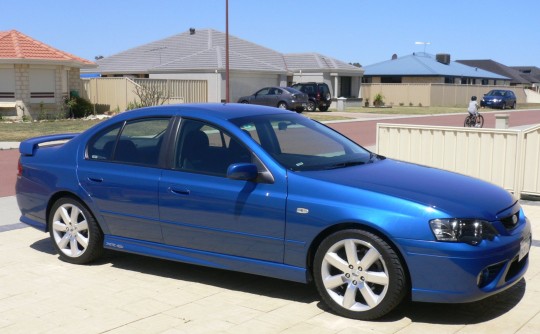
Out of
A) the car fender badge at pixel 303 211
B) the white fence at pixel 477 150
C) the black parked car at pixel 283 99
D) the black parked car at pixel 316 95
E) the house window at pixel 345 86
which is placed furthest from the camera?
the house window at pixel 345 86

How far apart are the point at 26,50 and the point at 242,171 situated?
92.8 feet

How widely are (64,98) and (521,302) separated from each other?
96.2 feet

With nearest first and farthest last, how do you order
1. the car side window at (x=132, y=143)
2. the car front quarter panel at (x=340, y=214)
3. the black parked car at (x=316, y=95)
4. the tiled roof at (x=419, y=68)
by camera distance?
1. the car front quarter panel at (x=340, y=214)
2. the car side window at (x=132, y=143)
3. the black parked car at (x=316, y=95)
4. the tiled roof at (x=419, y=68)

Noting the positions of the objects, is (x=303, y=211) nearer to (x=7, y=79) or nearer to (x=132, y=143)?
(x=132, y=143)

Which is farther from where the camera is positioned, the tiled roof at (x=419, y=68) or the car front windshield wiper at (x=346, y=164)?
the tiled roof at (x=419, y=68)

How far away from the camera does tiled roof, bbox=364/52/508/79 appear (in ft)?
223

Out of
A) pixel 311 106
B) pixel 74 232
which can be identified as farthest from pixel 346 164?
pixel 311 106

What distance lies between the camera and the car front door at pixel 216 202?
5422mm

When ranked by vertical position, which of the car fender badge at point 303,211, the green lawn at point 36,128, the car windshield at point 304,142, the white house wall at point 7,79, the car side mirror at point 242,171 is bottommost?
the green lawn at point 36,128

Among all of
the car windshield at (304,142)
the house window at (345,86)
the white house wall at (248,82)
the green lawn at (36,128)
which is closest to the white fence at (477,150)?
the car windshield at (304,142)

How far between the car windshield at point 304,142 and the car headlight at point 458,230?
1197mm

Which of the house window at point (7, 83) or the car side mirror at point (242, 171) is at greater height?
the house window at point (7, 83)

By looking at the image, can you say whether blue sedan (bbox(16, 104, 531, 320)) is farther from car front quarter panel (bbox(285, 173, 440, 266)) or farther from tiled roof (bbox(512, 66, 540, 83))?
tiled roof (bbox(512, 66, 540, 83))

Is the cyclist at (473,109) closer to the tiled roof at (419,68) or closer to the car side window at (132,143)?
the car side window at (132,143)
